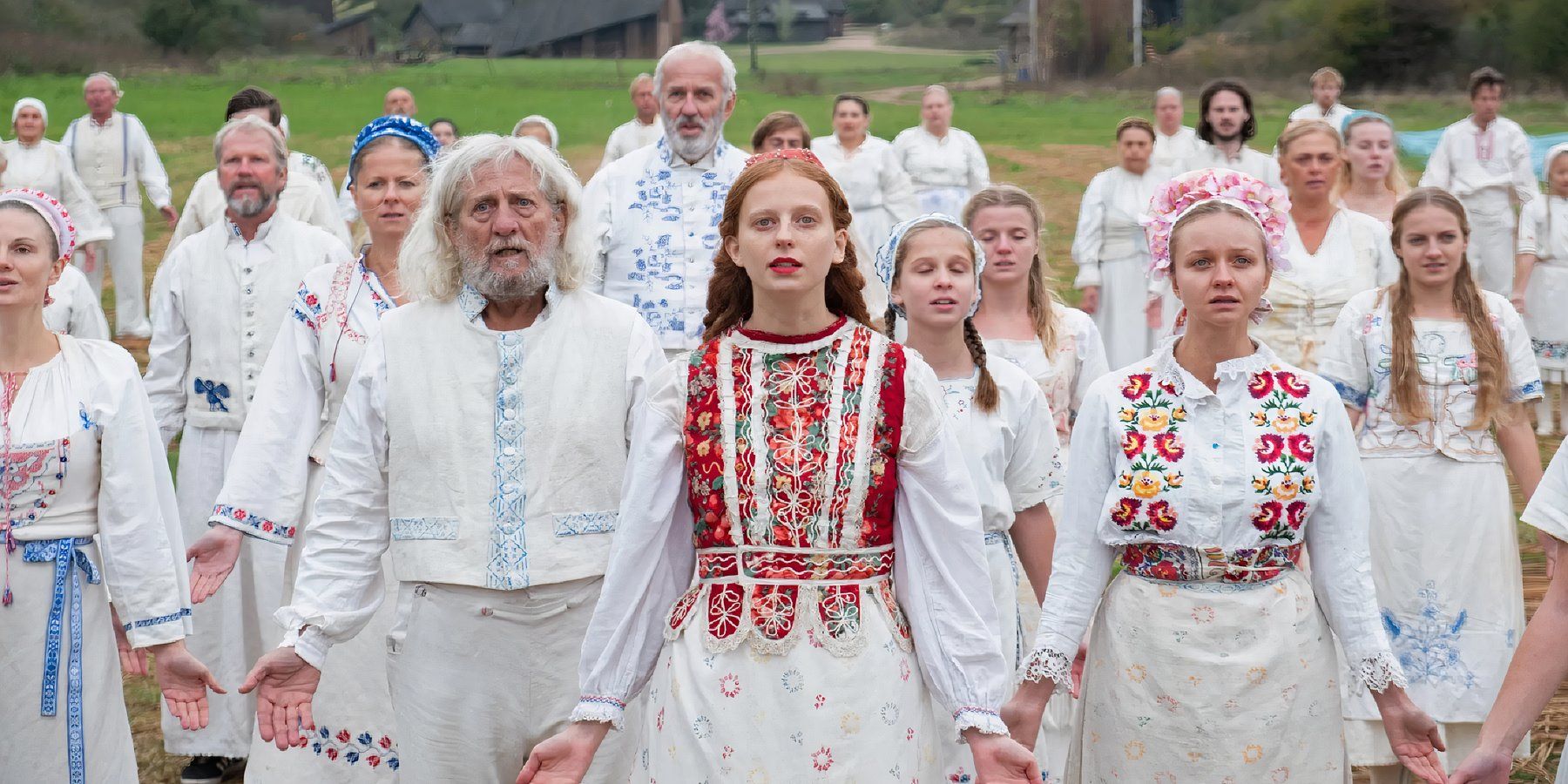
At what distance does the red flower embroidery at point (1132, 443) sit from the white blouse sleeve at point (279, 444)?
6.88ft

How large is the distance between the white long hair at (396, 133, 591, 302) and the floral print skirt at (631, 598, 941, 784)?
1.24 metres

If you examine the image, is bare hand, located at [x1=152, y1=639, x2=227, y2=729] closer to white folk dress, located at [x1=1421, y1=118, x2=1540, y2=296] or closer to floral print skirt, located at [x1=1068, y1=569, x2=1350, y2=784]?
floral print skirt, located at [x1=1068, y1=569, x2=1350, y2=784]

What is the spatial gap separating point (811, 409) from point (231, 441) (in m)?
3.61

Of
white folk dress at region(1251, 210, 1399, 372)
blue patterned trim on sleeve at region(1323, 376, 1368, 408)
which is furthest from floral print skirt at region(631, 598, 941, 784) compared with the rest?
white folk dress at region(1251, 210, 1399, 372)

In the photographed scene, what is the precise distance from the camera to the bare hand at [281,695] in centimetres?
386

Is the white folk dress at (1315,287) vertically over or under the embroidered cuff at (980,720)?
over

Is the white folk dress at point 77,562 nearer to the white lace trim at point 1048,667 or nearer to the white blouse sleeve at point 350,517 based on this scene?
the white blouse sleeve at point 350,517

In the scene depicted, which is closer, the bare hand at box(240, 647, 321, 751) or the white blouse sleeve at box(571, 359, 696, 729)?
the white blouse sleeve at box(571, 359, 696, 729)

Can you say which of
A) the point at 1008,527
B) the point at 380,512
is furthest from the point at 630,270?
the point at 380,512

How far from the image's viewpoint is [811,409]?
11.0ft

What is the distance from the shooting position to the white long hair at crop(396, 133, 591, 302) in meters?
4.13

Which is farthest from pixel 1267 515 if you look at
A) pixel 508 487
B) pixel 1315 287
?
pixel 1315 287

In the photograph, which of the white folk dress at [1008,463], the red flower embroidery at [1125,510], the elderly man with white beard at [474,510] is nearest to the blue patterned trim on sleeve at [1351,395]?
the white folk dress at [1008,463]

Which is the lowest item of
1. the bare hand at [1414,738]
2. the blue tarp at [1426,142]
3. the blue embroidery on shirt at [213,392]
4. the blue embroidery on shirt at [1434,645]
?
the blue embroidery on shirt at [1434,645]
